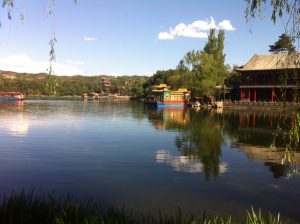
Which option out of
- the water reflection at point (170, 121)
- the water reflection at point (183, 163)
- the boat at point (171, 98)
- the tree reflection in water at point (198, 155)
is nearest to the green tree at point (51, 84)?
the tree reflection in water at point (198, 155)

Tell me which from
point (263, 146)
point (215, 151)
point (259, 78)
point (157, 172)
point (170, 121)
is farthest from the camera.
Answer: point (259, 78)

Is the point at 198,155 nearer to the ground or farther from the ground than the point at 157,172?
farther from the ground

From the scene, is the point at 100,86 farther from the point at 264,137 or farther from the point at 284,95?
the point at 284,95

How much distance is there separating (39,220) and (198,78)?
7129 centimetres

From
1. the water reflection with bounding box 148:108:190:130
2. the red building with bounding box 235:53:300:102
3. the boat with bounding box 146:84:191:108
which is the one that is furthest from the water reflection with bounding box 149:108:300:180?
the boat with bounding box 146:84:191:108

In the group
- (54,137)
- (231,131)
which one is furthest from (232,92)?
(54,137)

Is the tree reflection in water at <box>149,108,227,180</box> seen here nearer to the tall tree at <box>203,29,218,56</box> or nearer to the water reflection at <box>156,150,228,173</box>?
the water reflection at <box>156,150,228,173</box>

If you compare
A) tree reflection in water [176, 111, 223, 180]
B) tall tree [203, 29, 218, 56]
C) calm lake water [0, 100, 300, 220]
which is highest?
tall tree [203, 29, 218, 56]

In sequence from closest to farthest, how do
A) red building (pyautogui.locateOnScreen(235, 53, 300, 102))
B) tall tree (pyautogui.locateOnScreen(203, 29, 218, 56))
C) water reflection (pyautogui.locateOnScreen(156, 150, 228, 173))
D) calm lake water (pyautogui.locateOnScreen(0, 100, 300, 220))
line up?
1. calm lake water (pyautogui.locateOnScreen(0, 100, 300, 220))
2. water reflection (pyautogui.locateOnScreen(156, 150, 228, 173))
3. red building (pyautogui.locateOnScreen(235, 53, 300, 102))
4. tall tree (pyautogui.locateOnScreen(203, 29, 218, 56))

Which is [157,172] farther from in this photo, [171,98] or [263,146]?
[171,98]

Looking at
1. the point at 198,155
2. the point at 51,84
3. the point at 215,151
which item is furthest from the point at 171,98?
the point at 51,84

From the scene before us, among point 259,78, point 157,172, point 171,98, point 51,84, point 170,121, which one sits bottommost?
point 157,172

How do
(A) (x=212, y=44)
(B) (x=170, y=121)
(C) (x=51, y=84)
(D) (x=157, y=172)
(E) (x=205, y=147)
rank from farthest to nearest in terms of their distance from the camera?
1. (A) (x=212, y=44)
2. (B) (x=170, y=121)
3. (E) (x=205, y=147)
4. (D) (x=157, y=172)
5. (C) (x=51, y=84)

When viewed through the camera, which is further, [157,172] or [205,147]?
[205,147]
